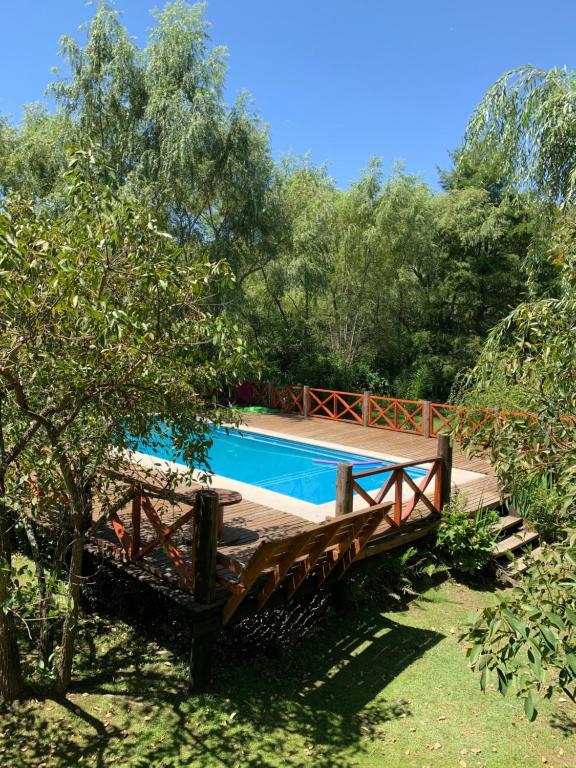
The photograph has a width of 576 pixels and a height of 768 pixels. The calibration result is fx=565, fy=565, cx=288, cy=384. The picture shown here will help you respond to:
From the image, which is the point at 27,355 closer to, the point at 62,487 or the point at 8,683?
the point at 62,487

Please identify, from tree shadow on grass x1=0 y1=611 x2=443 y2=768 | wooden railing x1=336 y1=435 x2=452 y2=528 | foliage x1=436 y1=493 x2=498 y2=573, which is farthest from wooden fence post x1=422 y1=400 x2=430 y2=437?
tree shadow on grass x1=0 y1=611 x2=443 y2=768

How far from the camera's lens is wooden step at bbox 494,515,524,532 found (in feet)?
24.3

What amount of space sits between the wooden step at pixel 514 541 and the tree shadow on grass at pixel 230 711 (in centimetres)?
171

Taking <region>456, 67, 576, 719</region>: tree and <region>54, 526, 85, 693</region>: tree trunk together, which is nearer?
<region>456, 67, 576, 719</region>: tree

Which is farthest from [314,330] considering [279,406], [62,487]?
[62,487]

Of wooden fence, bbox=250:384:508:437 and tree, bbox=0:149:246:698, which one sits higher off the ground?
tree, bbox=0:149:246:698

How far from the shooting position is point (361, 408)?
15.9 m

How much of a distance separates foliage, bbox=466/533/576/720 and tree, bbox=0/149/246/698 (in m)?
2.08

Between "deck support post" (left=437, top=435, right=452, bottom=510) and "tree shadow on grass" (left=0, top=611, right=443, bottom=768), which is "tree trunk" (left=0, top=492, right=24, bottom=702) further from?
"deck support post" (left=437, top=435, right=452, bottom=510)

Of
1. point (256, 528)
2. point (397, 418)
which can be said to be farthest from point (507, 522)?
point (397, 418)

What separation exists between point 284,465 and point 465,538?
239 inches

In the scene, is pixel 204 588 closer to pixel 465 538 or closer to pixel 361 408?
pixel 465 538

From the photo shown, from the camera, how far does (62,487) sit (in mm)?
4438

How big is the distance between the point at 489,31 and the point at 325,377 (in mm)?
10490
